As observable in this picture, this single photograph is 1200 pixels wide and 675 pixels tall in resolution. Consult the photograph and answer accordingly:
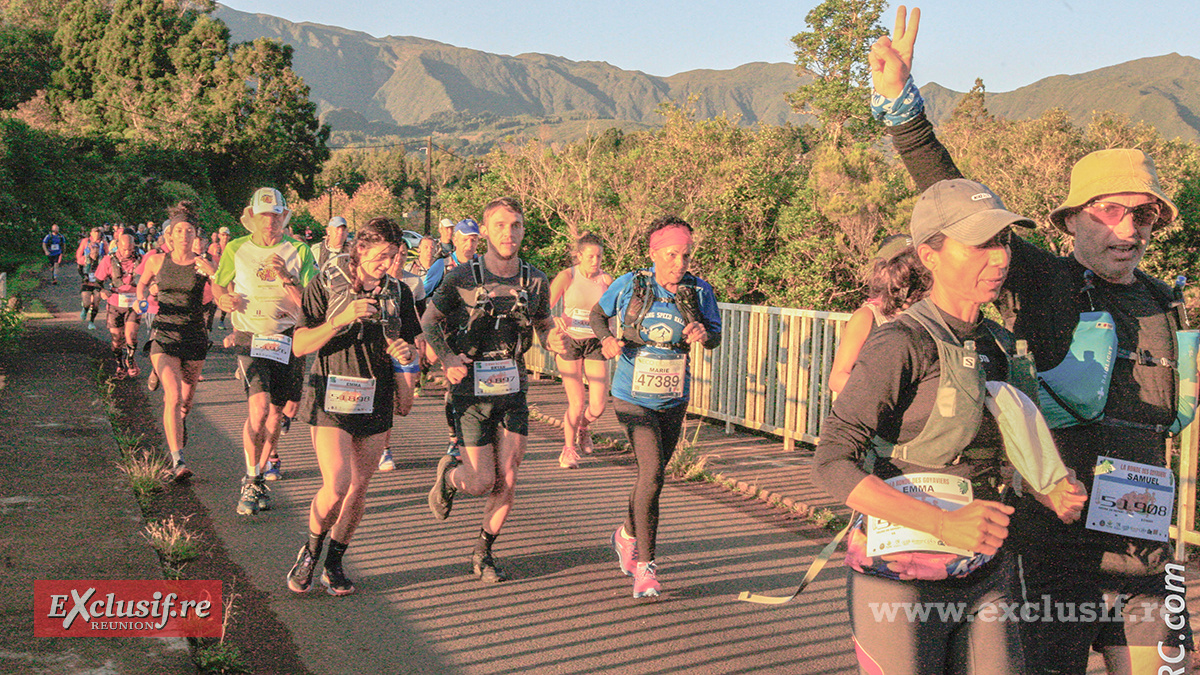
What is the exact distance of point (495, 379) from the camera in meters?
5.54

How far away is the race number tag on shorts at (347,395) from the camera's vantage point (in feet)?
16.6

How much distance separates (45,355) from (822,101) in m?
38.4

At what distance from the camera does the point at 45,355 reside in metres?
14.2

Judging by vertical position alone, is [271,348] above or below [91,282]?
above

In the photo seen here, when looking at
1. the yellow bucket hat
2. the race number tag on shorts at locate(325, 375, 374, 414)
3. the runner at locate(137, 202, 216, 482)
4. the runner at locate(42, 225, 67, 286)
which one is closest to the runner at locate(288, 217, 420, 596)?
the race number tag on shorts at locate(325, 375, 374, 414)

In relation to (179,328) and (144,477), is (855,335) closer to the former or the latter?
(144,477)

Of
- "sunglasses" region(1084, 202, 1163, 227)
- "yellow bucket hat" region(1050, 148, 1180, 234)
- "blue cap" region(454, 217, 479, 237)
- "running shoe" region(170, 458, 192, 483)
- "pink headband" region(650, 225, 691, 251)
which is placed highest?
"yellow bucket hat" region(1050, 148, 1180, 234)

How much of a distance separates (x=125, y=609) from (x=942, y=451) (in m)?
3.93

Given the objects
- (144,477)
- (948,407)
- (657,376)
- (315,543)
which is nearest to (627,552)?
(657,376)

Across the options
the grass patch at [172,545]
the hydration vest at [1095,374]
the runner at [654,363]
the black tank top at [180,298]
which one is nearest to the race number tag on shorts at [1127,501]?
the hydration vest at [1095,374]

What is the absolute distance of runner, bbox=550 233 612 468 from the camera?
873 cm

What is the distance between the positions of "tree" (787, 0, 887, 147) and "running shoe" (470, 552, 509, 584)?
41.2m

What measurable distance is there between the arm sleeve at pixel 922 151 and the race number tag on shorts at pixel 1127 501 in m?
1.09

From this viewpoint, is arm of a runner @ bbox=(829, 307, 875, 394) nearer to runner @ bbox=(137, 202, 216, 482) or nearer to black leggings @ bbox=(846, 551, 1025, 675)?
black leggings @ bbox=(846, 551, 1025, 675)
